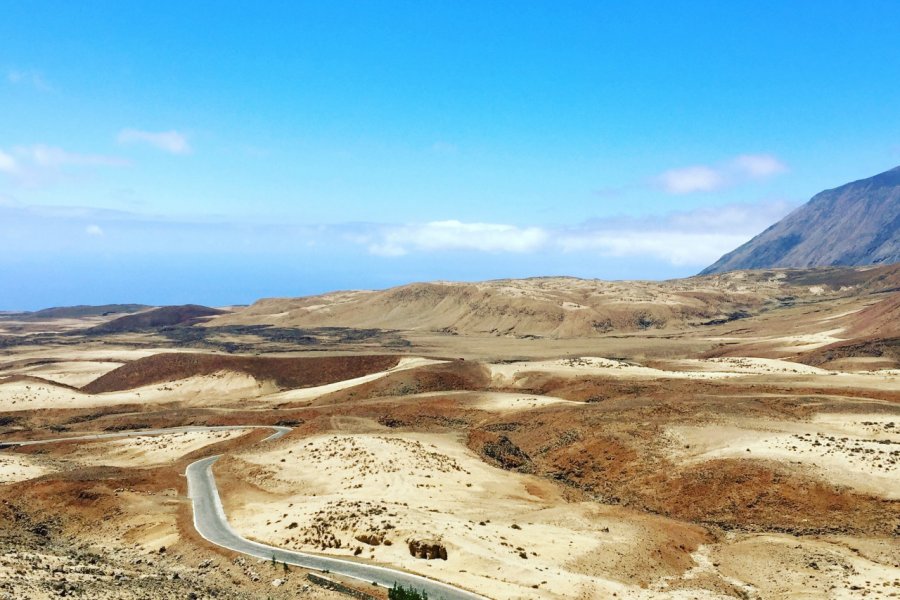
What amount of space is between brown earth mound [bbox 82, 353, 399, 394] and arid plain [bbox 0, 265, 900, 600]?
15.7 inches

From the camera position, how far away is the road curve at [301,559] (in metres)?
22.6

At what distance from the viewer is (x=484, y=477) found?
4000cm

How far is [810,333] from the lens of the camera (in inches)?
4560

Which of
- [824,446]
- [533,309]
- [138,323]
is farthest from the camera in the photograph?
[138,323]

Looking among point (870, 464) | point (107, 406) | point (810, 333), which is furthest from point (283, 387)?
point (810, 333)

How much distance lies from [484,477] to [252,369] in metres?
61.2

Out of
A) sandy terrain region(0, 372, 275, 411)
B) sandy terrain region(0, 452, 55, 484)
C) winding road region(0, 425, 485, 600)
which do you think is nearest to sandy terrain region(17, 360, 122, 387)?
sandy terrain region(0, 372, 275, 411)

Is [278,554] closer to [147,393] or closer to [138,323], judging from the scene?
[147,393]

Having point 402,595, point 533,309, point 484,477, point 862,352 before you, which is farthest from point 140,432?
point 533,309

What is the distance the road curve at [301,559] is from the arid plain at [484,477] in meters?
0.58

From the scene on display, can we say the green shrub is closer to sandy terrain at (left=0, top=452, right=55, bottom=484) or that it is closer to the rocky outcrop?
the rocky outcrop

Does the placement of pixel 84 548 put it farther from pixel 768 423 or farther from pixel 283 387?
pixel 283 387

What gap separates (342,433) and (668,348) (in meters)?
81.9

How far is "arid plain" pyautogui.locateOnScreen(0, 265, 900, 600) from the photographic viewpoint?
2506 cm
